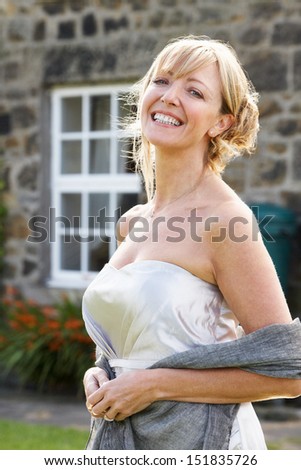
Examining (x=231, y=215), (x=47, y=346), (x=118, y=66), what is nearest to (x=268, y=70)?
(x=118, y=66)

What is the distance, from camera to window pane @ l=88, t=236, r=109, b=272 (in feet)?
25.3

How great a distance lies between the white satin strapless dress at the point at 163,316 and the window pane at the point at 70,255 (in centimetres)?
584

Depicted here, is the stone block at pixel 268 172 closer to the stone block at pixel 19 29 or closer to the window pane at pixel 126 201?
the window pane at pixel 126 201

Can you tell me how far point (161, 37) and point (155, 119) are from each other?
5.15 meters

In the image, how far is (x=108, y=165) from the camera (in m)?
7.71

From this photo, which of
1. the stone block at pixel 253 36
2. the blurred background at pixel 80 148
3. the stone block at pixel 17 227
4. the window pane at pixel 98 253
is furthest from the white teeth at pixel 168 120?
the stone block at pixel 17 227

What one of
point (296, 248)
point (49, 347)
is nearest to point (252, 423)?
point (296, 248)

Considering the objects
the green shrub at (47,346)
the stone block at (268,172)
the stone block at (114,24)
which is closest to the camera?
the stone block at (268,172)

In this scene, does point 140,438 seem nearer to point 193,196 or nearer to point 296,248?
point 193,196

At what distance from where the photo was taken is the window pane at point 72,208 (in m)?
7.87

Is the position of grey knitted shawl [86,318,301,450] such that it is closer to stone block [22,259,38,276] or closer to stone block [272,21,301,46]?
stone block [272,21,301,46]

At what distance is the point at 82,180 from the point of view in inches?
305

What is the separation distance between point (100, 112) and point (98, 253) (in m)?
1.25

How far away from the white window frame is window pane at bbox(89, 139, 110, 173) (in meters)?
0.05
